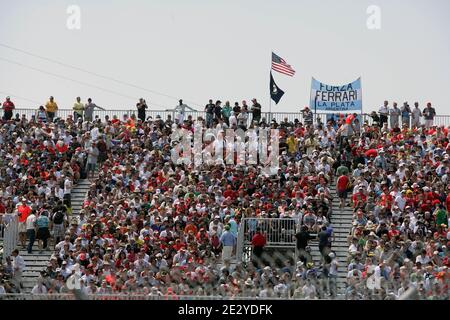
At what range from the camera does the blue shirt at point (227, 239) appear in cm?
2947

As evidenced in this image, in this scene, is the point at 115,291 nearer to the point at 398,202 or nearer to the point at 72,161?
the point at 398,202

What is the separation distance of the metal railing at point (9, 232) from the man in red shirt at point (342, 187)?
26.0 ft

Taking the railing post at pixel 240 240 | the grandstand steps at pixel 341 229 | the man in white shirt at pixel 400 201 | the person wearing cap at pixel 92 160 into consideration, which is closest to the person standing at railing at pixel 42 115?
the person wearing cap at pixel 92 160

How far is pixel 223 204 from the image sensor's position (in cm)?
3150

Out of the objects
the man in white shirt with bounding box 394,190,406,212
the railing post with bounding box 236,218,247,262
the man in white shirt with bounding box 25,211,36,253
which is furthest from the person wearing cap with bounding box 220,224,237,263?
the man in white shirt with bounding box 25,211,36,253

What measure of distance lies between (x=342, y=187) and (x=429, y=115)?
7281mm

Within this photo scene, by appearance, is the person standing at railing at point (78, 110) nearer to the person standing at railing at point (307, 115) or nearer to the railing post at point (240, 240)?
the person standing at railing at point (307, 115)

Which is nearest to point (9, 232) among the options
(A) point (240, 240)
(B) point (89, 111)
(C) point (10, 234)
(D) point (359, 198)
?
(C) point (10, 234)

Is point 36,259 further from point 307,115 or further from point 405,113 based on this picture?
point 405,113

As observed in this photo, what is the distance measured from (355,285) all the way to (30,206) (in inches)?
524

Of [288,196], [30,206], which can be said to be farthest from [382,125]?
[30,206]

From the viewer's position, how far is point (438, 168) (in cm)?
3316

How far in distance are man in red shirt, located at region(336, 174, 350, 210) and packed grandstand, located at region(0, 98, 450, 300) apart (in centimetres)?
4
